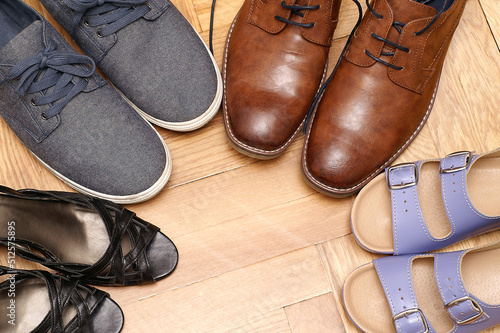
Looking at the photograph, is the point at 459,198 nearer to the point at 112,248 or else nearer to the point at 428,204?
the point at 428,204

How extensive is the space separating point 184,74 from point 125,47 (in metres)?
0.14

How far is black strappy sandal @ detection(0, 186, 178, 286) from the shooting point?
856 mm

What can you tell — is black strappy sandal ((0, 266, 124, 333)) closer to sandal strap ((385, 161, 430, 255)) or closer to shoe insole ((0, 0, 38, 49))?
shoe insole ((0, 0, 38, 49))

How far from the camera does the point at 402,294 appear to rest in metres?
0.84

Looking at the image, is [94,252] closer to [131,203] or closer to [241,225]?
Result: [131,203]

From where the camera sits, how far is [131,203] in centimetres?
90

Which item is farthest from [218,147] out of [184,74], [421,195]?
[421,195]

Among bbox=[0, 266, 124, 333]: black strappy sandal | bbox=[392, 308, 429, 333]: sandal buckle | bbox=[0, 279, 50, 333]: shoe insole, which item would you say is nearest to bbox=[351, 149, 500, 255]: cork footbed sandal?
bbox=[392, 308, 429, 333]: sandal buckle

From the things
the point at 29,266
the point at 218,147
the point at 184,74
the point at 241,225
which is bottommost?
the point at 29,266

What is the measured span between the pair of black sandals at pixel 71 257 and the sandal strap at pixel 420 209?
473mm

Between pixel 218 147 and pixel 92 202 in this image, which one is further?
pixel 218 147

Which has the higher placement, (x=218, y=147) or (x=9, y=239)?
(x=218, y=147)

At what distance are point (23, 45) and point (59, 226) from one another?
0.37 metres

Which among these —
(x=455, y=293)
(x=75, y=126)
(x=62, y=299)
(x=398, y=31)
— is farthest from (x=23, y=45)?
(x=455, y=293)
